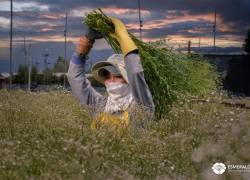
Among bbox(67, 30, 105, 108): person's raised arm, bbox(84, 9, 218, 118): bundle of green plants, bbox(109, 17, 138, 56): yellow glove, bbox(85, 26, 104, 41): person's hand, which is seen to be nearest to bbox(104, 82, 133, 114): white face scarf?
bbox(67, 30, 105, 108): person's raised arm

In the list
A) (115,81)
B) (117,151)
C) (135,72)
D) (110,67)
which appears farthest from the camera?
(110,67)

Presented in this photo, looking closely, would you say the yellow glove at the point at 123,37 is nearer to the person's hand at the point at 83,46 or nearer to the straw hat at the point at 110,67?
the straw hat at the point at 110,67

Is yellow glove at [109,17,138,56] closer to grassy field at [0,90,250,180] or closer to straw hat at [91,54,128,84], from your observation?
straw hat at [91,54,128,84]

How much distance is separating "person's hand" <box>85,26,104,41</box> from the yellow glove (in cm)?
23

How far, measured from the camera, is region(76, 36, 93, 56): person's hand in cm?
797

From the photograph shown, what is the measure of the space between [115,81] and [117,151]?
1626 mm

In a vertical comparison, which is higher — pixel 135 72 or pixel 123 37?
pixel 123 37

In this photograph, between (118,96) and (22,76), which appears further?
(22,76)

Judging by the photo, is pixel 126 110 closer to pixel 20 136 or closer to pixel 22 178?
pixel 20 136

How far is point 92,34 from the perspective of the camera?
26.7ft

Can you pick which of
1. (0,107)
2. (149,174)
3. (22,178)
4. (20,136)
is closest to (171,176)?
(149,174)

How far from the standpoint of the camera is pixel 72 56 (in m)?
8.17

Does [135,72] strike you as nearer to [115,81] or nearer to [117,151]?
[115,81]

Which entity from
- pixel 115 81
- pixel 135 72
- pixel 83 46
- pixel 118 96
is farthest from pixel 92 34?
pixel 135 72
